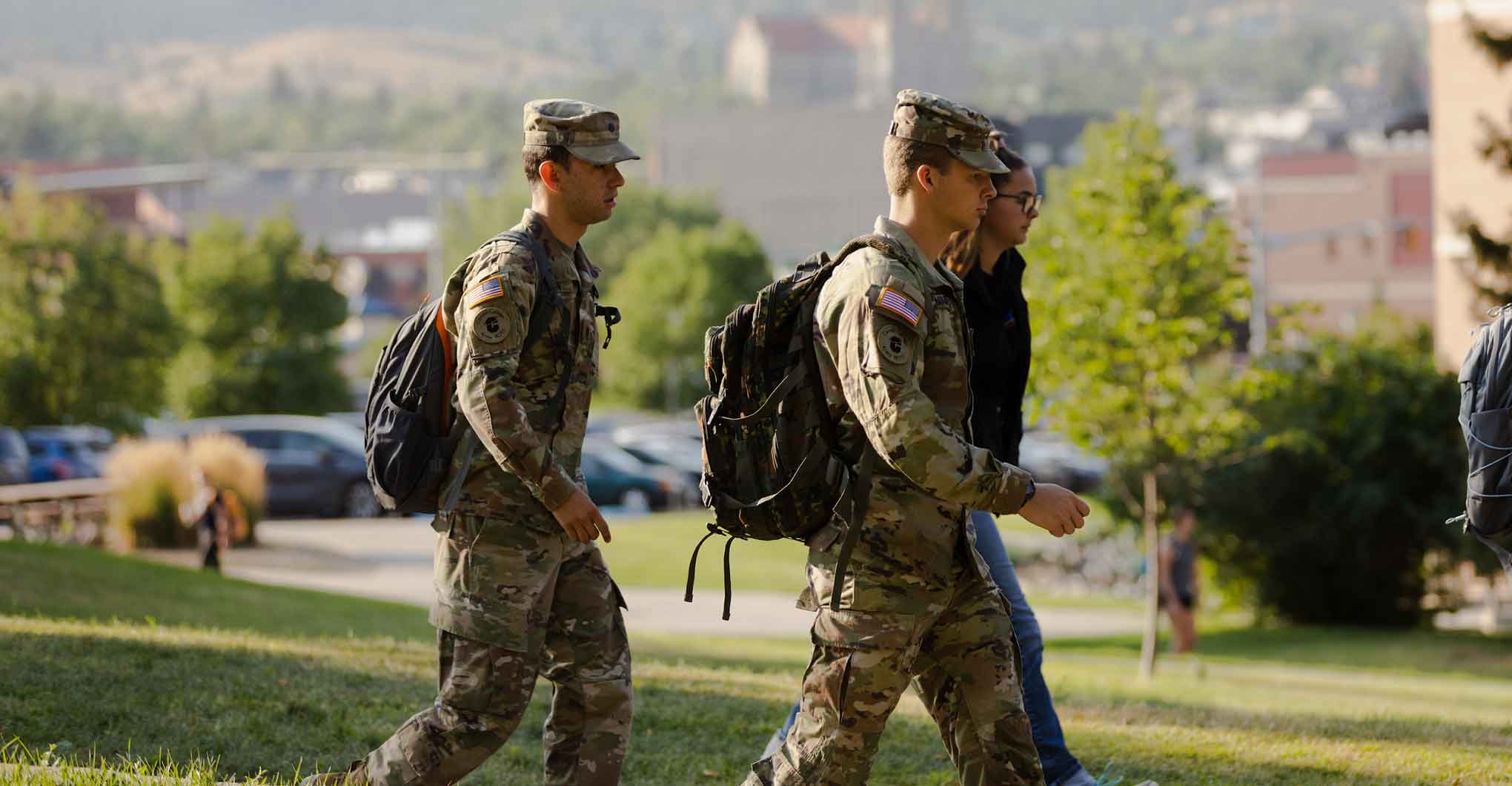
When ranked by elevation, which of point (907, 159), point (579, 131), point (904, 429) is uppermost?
point (579, 131)

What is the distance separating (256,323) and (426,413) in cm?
4242

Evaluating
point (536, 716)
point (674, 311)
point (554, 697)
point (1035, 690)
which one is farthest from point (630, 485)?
point (674, 311)

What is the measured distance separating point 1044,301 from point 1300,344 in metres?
12.7

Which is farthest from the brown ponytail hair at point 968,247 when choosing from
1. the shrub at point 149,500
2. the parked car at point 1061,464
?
the parked car at point 1061,464

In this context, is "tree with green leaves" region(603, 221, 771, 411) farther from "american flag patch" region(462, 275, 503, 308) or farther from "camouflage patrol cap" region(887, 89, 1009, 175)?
"camouflage patrol cap" region(887, 89, 1009, 175)

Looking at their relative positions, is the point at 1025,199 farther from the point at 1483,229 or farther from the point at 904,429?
the point at 1483,229

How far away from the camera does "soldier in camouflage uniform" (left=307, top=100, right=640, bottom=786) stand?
4863 mm

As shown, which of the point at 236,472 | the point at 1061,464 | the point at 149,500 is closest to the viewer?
the point at 149,500

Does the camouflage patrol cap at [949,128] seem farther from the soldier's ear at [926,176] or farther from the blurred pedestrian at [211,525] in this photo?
the blurred pedestrian at [211,525]

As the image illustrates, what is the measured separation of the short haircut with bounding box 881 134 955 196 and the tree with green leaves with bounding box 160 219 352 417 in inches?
1592

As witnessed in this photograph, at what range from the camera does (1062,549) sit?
101 ft

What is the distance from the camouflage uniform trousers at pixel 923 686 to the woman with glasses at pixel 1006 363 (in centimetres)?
99

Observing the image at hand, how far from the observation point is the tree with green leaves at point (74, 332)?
32.9 m

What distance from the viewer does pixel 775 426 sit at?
4.54m
